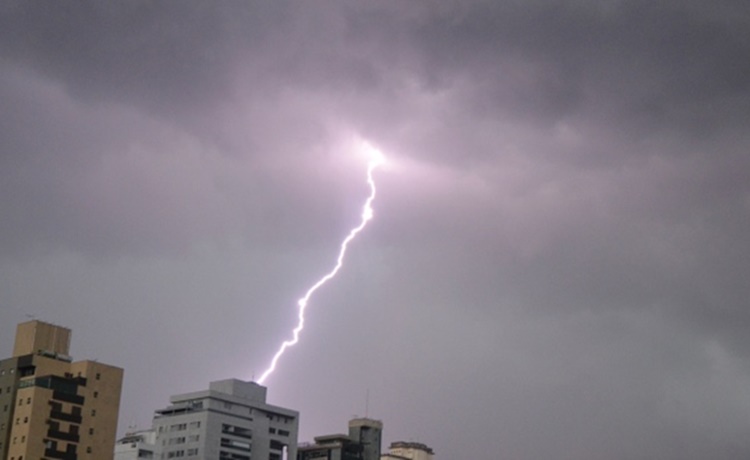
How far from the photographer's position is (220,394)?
180 m

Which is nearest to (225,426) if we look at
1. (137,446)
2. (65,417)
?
(137,446)

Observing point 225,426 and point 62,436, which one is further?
point 225,426

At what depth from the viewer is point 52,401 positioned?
13225 cm

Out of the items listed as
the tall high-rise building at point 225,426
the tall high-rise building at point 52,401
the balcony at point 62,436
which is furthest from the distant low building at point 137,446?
the balcony at point 62,436

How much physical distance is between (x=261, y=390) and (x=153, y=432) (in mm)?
19408

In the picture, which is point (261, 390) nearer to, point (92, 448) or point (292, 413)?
point (292, 413)

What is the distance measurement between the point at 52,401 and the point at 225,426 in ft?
163

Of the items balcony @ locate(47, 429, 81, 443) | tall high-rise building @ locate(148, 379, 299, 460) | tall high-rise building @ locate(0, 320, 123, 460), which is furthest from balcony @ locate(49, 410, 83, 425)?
tall high-rise building @ locate(148, 379, 299, 460)

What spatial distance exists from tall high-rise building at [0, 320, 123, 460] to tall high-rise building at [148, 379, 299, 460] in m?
38.4

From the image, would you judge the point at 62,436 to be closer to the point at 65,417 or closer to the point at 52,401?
the point at 65,417

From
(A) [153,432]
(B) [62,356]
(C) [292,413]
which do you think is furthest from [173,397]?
(B) [62,356]

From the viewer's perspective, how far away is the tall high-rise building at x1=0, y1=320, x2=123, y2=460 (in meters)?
131

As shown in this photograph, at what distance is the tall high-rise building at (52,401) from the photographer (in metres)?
131

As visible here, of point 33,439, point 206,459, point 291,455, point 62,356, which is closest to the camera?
point 33,439
